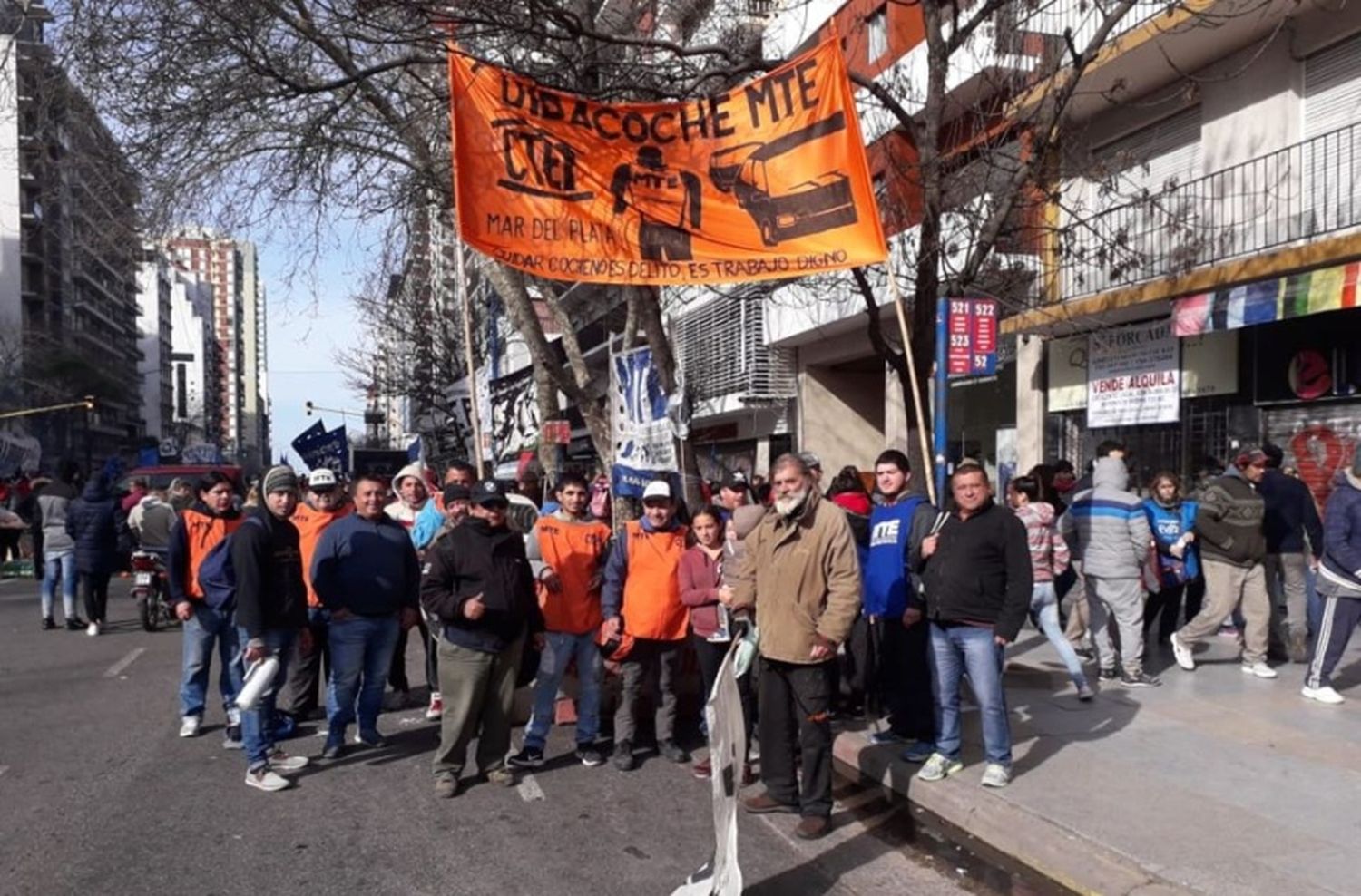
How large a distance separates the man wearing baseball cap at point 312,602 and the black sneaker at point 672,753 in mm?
2309

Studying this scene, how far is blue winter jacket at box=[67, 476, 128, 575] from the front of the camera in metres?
12.2

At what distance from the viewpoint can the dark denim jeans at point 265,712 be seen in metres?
6.23

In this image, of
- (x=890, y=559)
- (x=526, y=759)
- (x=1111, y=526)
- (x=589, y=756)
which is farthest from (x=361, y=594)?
(x=1111, y=526)

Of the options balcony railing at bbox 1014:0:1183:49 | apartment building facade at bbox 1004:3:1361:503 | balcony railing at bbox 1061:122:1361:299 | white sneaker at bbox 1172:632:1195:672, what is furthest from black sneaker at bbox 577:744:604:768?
balcony railing at bbox 1014:0:1183:49

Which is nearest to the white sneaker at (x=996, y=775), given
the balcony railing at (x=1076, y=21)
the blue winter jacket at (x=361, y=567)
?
the blue winter jacket at (x=361, y=567)

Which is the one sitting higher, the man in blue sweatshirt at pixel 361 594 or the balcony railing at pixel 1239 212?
the balcony railing at pixel 1239 212

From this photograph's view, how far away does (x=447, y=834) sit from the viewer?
5.45 meters

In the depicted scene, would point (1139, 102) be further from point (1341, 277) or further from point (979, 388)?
point (979, 388)

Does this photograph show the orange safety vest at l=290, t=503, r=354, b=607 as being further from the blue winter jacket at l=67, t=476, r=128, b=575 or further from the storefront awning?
the storefront awning

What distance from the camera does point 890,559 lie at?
6637 mm

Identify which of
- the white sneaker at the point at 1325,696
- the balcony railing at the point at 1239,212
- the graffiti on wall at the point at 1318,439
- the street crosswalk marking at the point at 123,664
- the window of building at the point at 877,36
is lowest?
the street crosswalk marking at the point at 123,664

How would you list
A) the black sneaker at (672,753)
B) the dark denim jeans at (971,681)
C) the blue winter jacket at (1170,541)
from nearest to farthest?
the dark denim jeans at (971,681) → the black sneaker at (672,753) → the blue winter jacket at (1170,541)

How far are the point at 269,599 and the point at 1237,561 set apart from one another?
285 inches

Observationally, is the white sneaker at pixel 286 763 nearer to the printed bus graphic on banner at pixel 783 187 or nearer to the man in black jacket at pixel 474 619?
the man in black jacket at pixel 474 619
